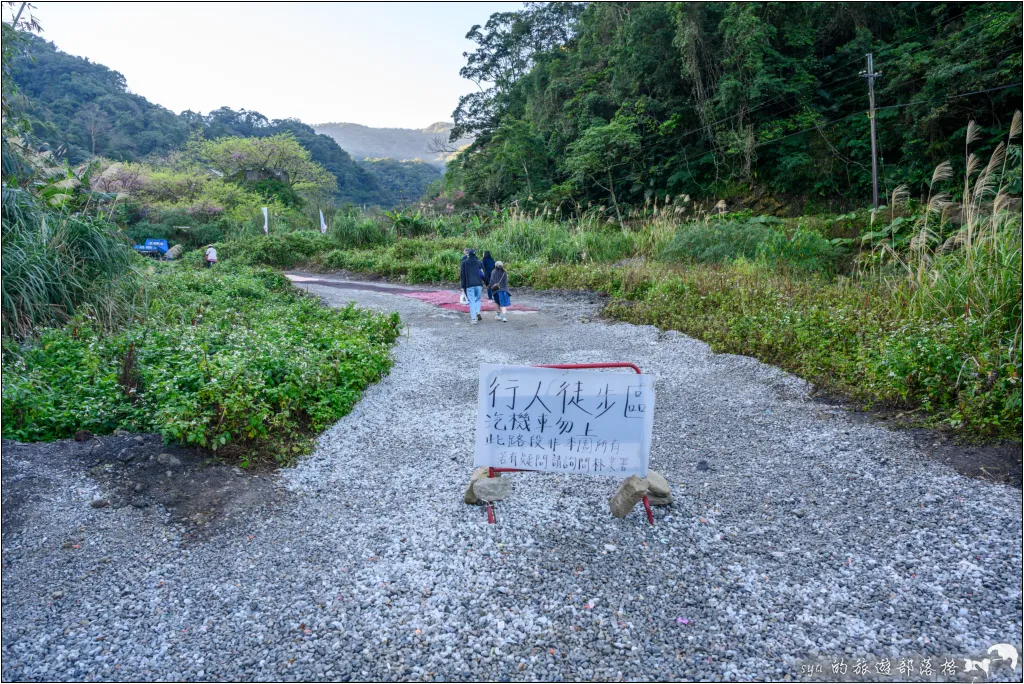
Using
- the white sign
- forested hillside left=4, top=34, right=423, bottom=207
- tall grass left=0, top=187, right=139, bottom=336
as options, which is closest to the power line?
forested hillside left=4, top=34, right=423, bottom=207

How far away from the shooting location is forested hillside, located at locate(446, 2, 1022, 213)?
62.1 feet

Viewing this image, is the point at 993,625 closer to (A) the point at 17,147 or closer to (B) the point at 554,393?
(B) the point at 554,393

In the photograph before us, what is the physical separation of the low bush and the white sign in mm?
1779

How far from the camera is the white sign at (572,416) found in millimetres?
3396

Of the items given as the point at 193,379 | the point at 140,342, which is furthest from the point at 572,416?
the point at 140,342

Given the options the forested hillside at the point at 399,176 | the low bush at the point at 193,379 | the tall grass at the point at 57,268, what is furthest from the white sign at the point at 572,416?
the forested hillside at the point at 399,176

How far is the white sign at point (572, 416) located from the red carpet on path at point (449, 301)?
770cm

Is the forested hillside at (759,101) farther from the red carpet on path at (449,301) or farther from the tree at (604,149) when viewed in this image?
the red carpet on path at (449,301)

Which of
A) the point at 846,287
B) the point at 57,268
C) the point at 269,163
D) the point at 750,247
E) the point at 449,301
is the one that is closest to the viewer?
the point at 57,268

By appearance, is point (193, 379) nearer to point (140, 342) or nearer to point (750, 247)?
point (140, 342)

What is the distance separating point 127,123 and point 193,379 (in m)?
57.5

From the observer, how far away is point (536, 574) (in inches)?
119

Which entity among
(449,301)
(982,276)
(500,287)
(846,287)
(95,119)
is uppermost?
(95,119)

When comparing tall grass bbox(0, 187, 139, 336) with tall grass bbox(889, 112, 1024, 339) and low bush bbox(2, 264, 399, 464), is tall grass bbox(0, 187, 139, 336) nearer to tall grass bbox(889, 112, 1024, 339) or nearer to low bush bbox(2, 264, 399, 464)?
low bush bbox(2, 264, 399, 464)
